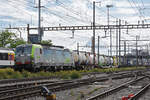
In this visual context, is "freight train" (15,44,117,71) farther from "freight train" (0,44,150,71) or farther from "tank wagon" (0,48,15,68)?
"tank wagon" (0,48,15,68)

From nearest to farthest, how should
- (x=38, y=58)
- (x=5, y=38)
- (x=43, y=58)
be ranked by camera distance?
(x=38, y=58), (x=43, y=58), (x=5, y=38)

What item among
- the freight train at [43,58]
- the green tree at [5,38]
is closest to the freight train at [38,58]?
the freight train at [43,58]

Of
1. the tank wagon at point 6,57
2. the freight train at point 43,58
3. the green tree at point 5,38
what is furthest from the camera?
the green tree at point 5,38

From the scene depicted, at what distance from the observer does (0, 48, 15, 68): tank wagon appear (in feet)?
105

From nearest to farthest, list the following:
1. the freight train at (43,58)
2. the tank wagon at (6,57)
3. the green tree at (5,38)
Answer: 1. the freight train at (43,58)
2. the tank wagon at (6,57)
3. the green tree at (5,38)

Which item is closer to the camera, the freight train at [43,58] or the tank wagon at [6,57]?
the freight train at [43,58]

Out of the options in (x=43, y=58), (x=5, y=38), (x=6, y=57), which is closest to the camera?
(x=43, y=58)

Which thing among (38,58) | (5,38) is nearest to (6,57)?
(38,58)

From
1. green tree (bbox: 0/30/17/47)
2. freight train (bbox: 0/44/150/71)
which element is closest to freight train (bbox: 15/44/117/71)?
freight train (bbox: 0/44/150/71)

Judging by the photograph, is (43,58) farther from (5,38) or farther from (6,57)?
(5,38)

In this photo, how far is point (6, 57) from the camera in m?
32.7

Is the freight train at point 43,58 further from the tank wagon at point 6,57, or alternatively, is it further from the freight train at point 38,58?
the tank wagon at point 6,57

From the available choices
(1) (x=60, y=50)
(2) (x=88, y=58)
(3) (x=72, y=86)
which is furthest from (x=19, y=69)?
(2) (x=88, y=58)

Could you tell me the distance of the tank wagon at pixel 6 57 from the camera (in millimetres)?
32053
